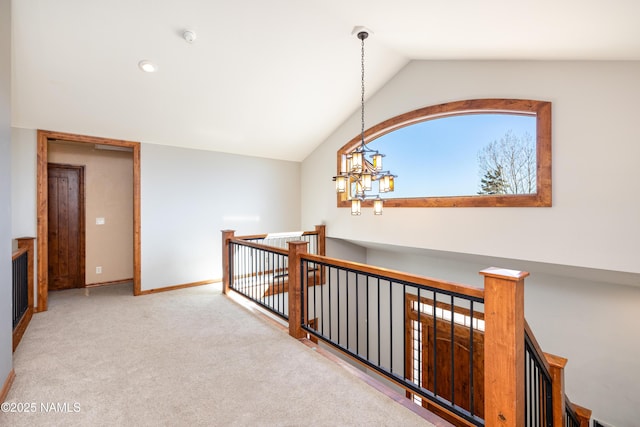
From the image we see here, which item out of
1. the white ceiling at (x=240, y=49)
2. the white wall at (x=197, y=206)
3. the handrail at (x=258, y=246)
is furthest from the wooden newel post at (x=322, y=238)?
the white ceiling at (x=240, y=49)

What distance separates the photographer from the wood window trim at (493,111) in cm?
325

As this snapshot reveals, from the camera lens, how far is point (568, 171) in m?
3.11

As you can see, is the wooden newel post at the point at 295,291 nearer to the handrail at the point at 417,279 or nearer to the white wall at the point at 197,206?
the handrail at the point at 417,279

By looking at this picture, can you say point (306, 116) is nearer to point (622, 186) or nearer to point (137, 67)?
point (137, 67)

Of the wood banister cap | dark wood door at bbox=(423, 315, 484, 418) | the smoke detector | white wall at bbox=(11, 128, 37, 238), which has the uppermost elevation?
the smoke detector

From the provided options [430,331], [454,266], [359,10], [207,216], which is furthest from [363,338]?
[359,10]

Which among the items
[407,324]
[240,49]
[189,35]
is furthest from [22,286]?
[407,324]

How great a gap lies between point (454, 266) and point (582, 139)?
251cm

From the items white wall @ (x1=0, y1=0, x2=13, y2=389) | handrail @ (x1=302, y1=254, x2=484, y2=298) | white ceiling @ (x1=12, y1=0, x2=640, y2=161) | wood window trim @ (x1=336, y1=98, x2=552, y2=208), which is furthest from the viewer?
wood window trim @ (x1=336, y1=98, x2=552, y2=208)

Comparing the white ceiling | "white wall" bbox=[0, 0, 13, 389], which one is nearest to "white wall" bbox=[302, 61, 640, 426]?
the white ceiling

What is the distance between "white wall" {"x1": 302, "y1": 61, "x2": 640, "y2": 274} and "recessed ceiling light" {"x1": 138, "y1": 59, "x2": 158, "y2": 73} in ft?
11.1

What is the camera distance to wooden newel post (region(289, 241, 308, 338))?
3.15 meters

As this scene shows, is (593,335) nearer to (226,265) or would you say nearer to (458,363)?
(458,363)

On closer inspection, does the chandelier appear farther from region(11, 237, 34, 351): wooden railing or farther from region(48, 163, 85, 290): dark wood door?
region(48, 163, 85, 290): dark wood door
